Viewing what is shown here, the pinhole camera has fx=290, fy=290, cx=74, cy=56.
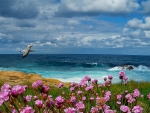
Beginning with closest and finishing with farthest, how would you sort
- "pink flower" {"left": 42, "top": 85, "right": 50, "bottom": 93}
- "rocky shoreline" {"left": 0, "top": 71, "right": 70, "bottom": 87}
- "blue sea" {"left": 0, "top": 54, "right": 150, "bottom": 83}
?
"pink flower" {"left": 42, "top": 85, "right": 50, "bottom": 93}, "rocky shoreline" {"left": 0, "top": 71, "right": 70, "bottom": 87}, "blue sea" {"left": 0, "top": 54, "right": 150, "bottom": 83}

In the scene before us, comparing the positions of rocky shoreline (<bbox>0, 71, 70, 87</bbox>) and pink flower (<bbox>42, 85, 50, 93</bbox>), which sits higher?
pink flower (<bbox>42, 85, 50, 93</bbox>)

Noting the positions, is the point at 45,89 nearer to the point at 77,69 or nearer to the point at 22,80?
the point at 22,80

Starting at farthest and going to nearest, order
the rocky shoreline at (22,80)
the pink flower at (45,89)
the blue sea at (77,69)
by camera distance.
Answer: the blue sea at (77,69)
the rocky shoreline at (22,80)
the pink flower at (45,89)

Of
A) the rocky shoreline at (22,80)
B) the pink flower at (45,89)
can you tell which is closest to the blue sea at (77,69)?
the rocky shoreline at (22,80)

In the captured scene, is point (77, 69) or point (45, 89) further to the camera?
point (77, 69)

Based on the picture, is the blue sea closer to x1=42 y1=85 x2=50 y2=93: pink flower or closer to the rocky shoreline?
the rocky shoreline

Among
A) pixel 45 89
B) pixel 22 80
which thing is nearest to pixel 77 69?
pixel 22 80

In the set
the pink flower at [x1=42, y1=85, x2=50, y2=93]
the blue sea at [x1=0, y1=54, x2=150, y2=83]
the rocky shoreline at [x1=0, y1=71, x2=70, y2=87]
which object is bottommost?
the blue sea at [x1=0, y1=54, x2=150, y2=83]

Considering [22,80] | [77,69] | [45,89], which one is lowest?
[77,69]

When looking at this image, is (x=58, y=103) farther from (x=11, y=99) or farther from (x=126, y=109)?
(x=126, y=109)

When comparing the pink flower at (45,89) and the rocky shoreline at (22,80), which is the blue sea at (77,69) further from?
the pink flower at (45,89)

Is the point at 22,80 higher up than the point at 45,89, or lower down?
lower down

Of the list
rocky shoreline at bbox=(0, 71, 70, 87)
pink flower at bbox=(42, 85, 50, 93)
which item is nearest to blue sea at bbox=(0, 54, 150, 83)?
rocky shoreline at bbox=(0, 71, 70, 87)

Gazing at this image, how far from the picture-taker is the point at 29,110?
2492 mm
